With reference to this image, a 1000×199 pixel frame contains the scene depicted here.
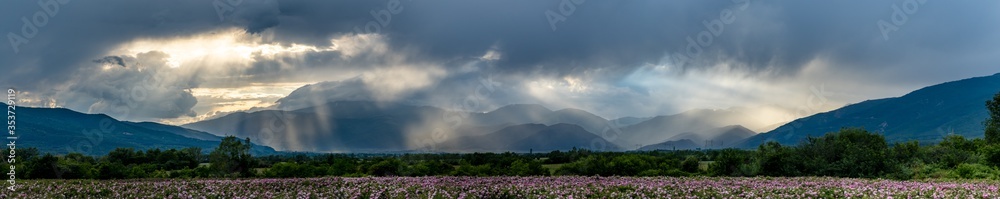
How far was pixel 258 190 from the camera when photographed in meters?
23.4

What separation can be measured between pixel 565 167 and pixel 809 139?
1919 centimetres

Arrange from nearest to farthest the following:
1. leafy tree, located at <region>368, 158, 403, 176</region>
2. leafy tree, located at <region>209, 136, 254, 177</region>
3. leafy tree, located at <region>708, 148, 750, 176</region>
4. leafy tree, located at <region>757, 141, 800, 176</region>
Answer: leafy tree, located at <region>757, 141, 800, 176</region> < leafy tree, located at <region>708, 148, 750, 176</region> < leafy tree, located at <region>209, 136, 254, 177</region> < leafy tree, located at <region>368, 158, 403, 176</region>

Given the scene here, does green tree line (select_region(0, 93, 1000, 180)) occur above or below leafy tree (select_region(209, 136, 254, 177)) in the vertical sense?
below

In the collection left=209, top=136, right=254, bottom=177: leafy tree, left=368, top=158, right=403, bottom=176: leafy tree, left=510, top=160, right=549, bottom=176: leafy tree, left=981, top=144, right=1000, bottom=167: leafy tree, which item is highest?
left=209, top=136, right=254, bottom=177: leafy tree

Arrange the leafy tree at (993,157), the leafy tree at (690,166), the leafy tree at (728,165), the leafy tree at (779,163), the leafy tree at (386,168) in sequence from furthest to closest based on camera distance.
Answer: the leafy tree at (690,166) < the leafy tree at (386,168) < the leafy tree at (728,165) < the leafy tree at (779,163) < the leafy tree at (993,157)

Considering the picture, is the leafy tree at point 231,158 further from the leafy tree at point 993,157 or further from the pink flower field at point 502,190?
the leafy tree at point 993,157

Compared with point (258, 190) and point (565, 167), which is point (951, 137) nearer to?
point (565, 167)

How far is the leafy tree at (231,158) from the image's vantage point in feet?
165

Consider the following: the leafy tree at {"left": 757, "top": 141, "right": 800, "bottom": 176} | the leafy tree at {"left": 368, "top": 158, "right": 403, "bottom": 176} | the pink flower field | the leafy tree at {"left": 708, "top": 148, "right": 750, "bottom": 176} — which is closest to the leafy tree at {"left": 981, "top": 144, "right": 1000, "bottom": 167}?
the leafy tree at {"left": 757, "top": 141, "right": 800, "bottom": 176}

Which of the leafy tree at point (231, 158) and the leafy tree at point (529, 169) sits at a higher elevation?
the leafy tree at point (231, 158)

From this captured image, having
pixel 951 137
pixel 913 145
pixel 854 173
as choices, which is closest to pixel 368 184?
pixel 854 173

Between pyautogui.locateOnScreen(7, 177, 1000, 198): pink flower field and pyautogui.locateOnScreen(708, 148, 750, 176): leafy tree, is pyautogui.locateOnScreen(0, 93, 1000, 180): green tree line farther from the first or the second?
pyautogui.locateOnScreen(7, 177, 1000, 198): pink flower field

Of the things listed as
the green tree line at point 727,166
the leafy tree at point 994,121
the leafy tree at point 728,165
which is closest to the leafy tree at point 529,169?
the green tree line at point 727,166

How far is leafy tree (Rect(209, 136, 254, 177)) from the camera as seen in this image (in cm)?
5022
